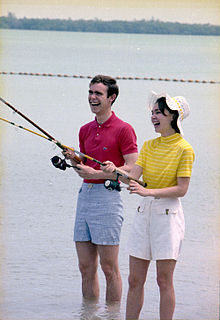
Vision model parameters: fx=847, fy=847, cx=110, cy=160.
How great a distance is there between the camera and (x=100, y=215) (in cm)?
425

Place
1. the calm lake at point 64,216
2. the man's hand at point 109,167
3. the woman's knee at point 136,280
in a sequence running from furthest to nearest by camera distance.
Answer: the calm lake at point 64,216, the man's hand at point 109,167, the woman's knee at point 136,280

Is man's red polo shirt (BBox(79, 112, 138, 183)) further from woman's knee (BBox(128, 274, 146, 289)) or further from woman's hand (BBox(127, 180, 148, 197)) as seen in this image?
woman's knee (BBox(128, 274, 146, 289))

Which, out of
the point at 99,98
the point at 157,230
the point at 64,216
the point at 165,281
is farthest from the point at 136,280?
the point at 64,216

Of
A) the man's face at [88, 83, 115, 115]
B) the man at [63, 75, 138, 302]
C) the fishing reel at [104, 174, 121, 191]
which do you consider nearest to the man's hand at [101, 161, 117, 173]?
the fishing reel at [104, 174, 121, 191]

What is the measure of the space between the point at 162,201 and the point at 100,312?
1007 mm

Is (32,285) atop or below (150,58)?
below

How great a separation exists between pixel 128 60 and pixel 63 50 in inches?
252

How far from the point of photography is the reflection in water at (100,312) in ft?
14.6

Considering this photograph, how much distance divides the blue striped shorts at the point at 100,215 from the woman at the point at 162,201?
1.45 ft

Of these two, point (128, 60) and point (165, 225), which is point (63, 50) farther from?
point (165, 225)

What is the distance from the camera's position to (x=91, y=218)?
168 inches

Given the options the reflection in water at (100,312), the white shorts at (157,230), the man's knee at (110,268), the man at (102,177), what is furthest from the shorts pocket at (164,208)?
the reflection in water at (100,312)

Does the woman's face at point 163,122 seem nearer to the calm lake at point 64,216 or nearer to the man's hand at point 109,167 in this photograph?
the man's hand at point 109,167

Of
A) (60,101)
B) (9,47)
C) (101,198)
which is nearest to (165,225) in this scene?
(101,198)
